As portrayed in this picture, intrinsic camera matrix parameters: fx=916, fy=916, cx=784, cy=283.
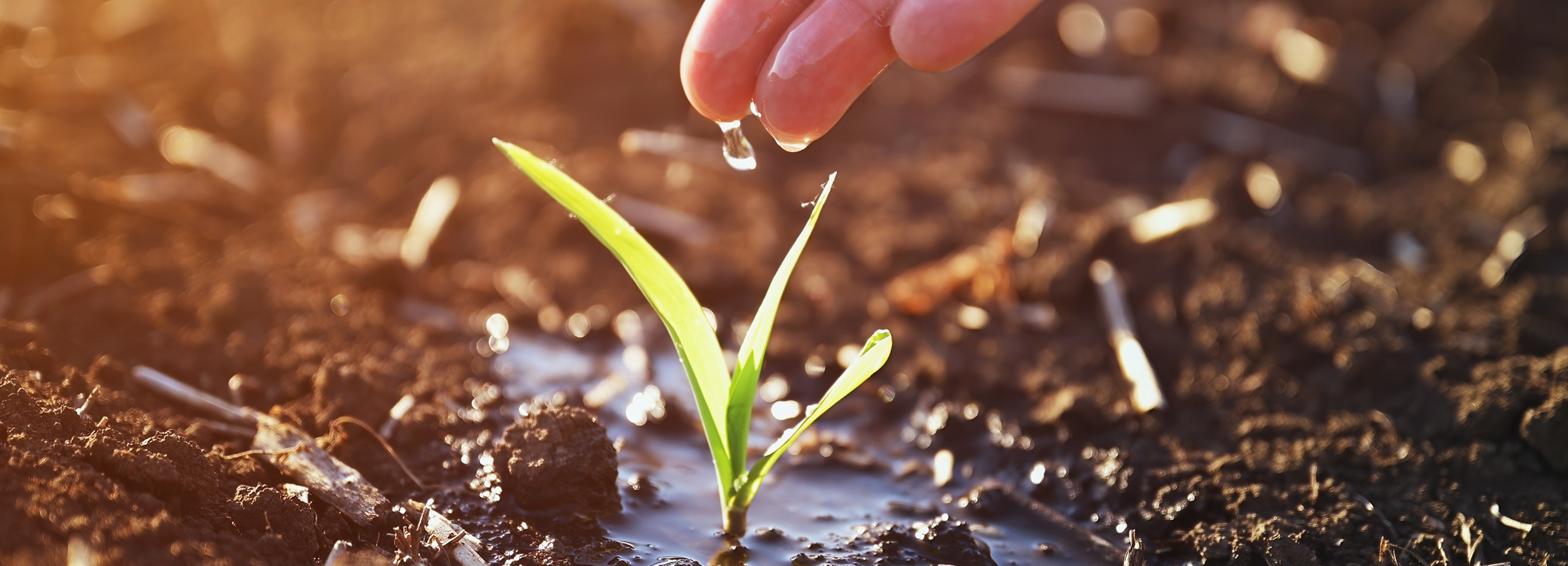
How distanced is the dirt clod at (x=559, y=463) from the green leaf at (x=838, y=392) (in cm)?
36

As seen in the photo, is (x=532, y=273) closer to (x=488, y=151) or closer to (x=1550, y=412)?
(x=488, y=151)

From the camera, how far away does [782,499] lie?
2.42 metres

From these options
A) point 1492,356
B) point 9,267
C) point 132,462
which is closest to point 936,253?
point 1492,356

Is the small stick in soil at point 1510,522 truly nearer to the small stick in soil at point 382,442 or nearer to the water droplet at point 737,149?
the water droplet at point 737,149

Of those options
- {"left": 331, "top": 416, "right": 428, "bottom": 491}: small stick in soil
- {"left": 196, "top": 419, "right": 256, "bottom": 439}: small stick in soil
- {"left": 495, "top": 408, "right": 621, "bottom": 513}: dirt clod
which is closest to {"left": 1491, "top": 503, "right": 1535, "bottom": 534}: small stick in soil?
{"left": 495, "top": 408, "right": 621, "bottom": 513}: dirt clod

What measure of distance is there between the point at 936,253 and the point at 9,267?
10.1 ft

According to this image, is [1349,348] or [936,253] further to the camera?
[936,253]

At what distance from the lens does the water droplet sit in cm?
224

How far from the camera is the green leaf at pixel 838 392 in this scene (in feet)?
5.86

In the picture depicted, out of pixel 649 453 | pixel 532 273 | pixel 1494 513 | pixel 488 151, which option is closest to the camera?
pixel 1494 513

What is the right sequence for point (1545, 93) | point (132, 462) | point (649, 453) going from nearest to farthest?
1. point (132, 462)
2. point (649, 453)
3. point (1545, 93)

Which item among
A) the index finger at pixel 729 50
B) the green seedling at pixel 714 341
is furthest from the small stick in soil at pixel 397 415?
the index finger at pixel 729 50

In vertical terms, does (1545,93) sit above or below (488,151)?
below

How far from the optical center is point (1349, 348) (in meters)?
2.92
